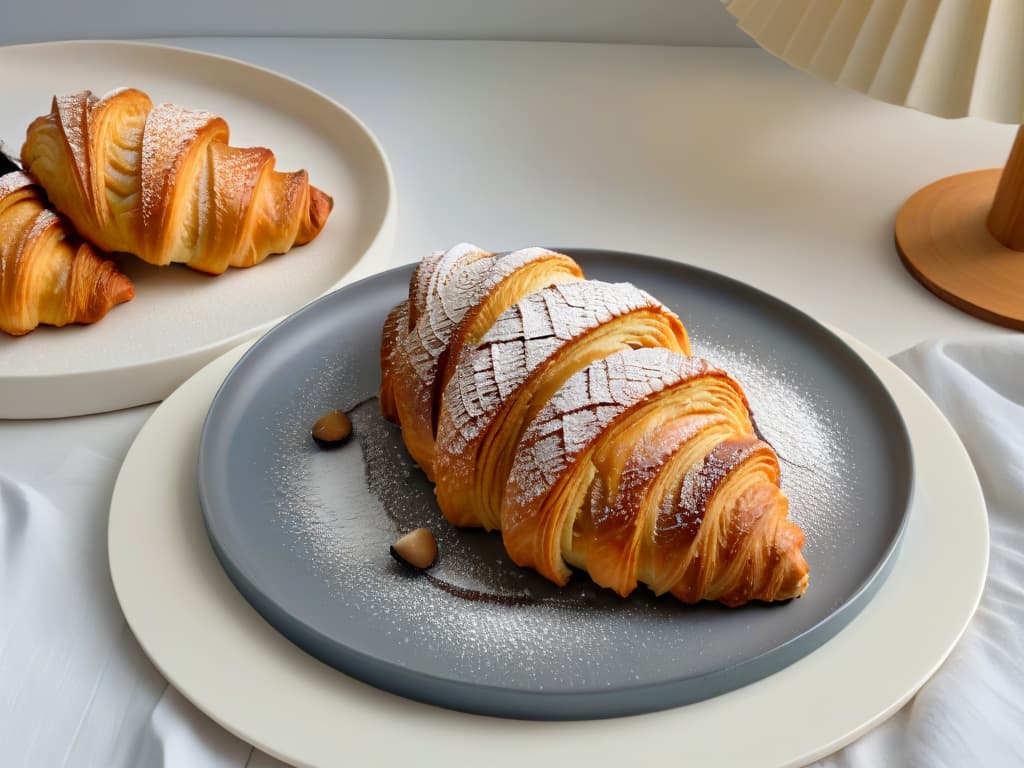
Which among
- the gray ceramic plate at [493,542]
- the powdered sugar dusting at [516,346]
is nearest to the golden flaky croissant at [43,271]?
the gray ceramic plate at [493,542]

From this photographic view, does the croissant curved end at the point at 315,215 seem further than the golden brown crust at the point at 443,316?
Yes

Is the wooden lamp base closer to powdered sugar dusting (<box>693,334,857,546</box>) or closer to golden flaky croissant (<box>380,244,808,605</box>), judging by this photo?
powdered sugar dusting (<box>693,334,857,546</box>)

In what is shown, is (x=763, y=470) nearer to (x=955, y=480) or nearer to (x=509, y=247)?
(x=955, y=480)

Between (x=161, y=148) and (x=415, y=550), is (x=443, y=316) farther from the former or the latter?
(x=161, y=148)

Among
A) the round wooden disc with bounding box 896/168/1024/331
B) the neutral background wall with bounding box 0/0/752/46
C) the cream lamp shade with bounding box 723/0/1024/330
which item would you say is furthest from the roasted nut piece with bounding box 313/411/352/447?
the neutral background wall with bounding box 0/0/752/46

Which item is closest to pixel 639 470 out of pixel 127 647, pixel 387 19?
pixel 127 647

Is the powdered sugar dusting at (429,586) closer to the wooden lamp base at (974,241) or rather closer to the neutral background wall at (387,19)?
the wooden lamp base at (974,241)

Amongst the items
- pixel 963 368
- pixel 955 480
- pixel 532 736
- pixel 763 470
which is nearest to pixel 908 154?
pixel 963 368
